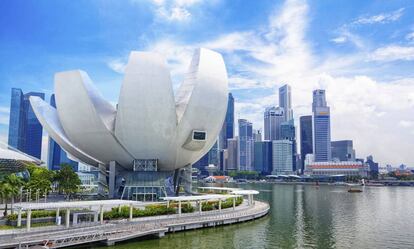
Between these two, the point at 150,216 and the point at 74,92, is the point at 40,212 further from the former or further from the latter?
the point at 74,92

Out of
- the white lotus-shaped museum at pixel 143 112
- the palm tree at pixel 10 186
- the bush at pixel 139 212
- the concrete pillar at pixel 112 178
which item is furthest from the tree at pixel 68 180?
the bush at pixel 139 212

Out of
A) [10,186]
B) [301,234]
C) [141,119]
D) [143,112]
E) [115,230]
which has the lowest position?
[301,234]

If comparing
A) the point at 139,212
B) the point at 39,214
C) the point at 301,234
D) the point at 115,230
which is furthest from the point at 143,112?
the point at 301,234

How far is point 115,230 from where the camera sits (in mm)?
30766

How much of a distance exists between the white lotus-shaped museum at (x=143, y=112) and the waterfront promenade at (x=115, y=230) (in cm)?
1142

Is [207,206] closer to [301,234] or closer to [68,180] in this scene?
[301,234]

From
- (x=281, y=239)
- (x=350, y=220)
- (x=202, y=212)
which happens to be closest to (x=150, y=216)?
(x=202, y=212)

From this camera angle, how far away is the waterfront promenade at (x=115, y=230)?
26.3 m

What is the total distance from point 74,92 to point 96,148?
304 inches

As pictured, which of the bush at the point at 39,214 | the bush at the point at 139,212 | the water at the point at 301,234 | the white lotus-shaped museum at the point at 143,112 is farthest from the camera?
the white lotus-shaped museum at the point at 143,112

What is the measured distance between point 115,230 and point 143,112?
17.7 meters

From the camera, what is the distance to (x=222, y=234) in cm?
3544

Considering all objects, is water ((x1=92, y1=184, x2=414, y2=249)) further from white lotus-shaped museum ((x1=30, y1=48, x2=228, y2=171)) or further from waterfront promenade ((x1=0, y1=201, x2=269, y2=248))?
white lotus-shaped museum ((x1=30, y1=48, x2=228, y2=171))

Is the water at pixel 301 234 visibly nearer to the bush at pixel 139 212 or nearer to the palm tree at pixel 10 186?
the bush at pixel 139 212
